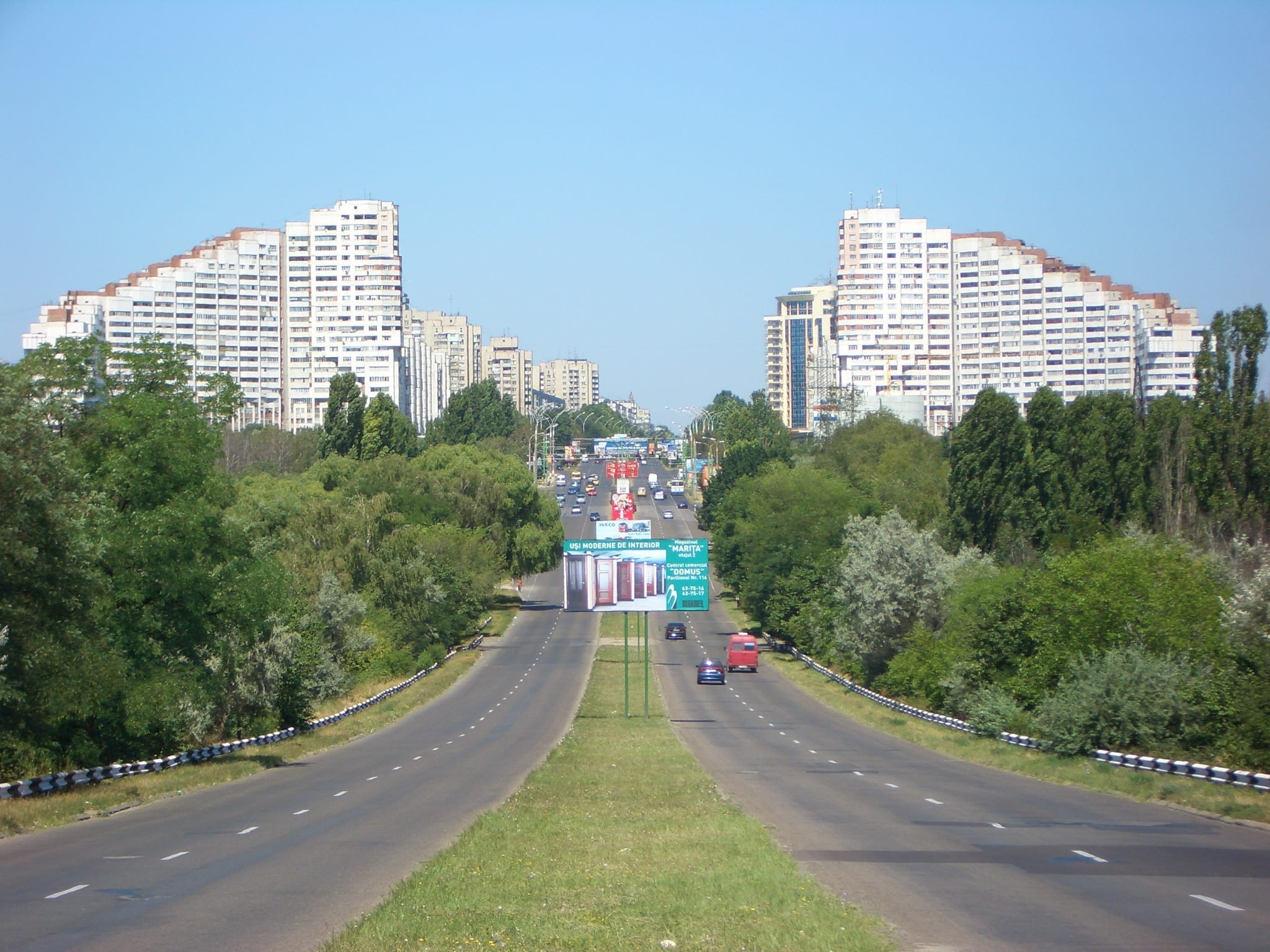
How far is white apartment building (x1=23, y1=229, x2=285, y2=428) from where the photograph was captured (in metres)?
190

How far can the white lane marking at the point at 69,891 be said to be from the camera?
1359 centimetres

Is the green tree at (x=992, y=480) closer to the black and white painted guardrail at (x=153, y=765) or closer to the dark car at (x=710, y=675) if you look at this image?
the dark car at (x=710, y=675)

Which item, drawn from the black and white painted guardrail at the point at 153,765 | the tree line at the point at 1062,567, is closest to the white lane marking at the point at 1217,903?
the tree line at the point at 1062,567

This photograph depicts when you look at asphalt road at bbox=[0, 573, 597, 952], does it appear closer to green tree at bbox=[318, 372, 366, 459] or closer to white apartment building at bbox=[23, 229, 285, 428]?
green tree at bbox=[318, 372, 366, 459]

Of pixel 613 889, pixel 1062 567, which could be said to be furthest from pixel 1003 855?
pixel 1062 567

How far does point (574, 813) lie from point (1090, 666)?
17217 mm

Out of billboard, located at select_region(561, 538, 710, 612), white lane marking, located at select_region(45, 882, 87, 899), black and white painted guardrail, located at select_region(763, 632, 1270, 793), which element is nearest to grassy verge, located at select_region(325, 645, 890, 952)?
white lane marking, located at select_region(45, 882, 87, 899)

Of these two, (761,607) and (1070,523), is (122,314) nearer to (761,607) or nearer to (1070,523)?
(761,607)

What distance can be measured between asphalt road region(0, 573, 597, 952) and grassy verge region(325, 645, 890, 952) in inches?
29.4

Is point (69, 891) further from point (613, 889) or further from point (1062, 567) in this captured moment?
point (1062, 567)

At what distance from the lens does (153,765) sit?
30984mm

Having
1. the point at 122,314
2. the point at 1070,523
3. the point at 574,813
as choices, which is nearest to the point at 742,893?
the point at 574,813

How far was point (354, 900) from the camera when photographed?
13758 millimetres

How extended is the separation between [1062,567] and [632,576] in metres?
15.0
